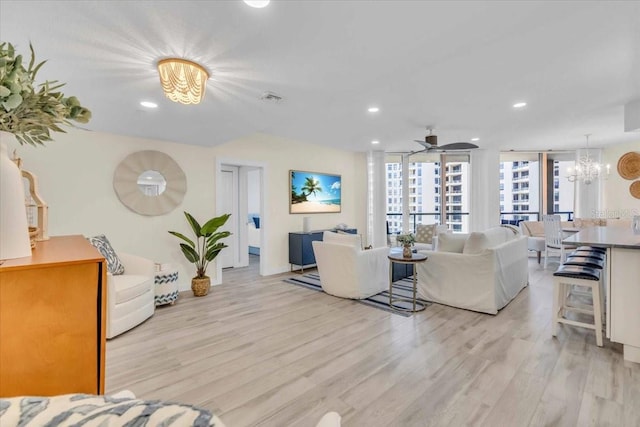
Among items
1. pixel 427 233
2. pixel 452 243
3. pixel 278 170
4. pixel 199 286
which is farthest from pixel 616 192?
pixel 199 286

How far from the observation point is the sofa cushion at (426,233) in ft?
20.9

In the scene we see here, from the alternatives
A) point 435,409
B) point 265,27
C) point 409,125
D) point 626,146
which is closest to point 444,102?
point 409,125

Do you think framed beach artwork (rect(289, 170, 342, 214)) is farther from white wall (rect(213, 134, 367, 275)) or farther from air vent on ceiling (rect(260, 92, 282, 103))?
air vent on ceiling (rect(260, 92, 282, 103))

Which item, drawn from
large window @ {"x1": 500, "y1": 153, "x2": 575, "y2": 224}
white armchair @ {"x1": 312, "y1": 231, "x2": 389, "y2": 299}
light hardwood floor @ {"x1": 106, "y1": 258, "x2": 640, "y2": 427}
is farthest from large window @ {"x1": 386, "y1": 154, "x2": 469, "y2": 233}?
light hardwood floor @ {"x1": 106, "y1": 258, "x2": 640, "y2": 427}

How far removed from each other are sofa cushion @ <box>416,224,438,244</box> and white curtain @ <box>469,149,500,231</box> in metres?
1.46

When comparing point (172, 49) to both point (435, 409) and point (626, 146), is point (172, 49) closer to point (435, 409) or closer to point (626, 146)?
point (435, 409)

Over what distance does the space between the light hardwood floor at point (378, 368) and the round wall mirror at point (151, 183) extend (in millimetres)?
1739

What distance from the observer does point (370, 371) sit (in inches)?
91.4

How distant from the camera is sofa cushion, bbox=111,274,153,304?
9.88ft

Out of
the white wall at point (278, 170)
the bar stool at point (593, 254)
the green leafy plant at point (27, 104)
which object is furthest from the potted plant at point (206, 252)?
the bar stool at point (593, 254)

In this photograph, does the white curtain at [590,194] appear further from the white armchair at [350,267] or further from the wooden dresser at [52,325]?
the wooden dresser at [52,325]

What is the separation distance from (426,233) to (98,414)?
6468 mm

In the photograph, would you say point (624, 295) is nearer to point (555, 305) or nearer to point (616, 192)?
point (555, 305)

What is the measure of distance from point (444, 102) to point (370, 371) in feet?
10.1
